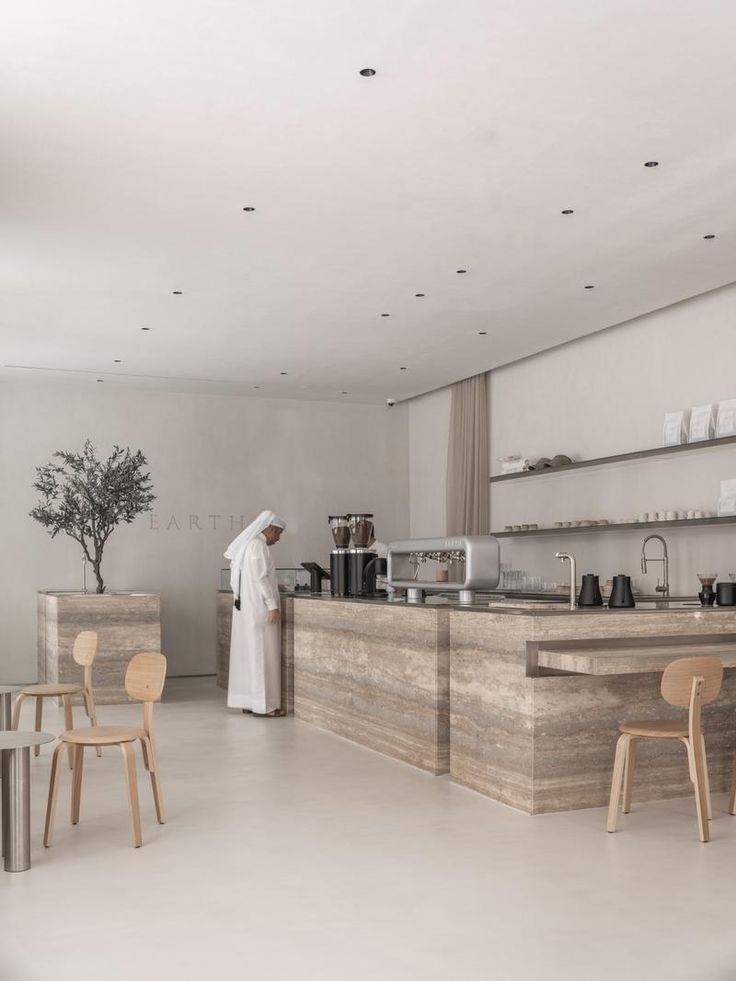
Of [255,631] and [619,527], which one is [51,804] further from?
[619,527]

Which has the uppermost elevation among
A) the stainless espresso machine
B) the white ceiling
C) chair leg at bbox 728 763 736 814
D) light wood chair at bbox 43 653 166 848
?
the white ceiling

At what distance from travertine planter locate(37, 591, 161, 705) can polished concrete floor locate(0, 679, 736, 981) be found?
10.1 feet

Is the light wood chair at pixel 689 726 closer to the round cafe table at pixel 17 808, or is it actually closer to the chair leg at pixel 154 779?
the chair leg at pixel 154 779

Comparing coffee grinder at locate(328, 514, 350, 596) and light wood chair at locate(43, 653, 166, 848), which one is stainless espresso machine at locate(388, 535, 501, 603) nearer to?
coffee grinder at locate(328, 514, 350, 596)

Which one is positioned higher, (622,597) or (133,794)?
(622,597)

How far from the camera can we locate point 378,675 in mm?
6184

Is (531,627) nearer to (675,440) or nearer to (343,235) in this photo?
(343,235)

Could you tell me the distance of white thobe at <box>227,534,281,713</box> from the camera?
7809mm

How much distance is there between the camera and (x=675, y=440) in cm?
699

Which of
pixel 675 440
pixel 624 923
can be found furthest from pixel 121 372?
pixel 624 923

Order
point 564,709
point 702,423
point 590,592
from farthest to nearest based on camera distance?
point 702,423 < point 590,592 < point 564,709

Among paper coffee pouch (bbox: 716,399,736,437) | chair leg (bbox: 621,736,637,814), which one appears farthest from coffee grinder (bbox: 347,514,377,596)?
chair leg (bbox: 621,736,637,814)

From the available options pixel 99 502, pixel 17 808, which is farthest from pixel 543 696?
pixel 99 502

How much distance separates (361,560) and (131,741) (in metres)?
3.09
